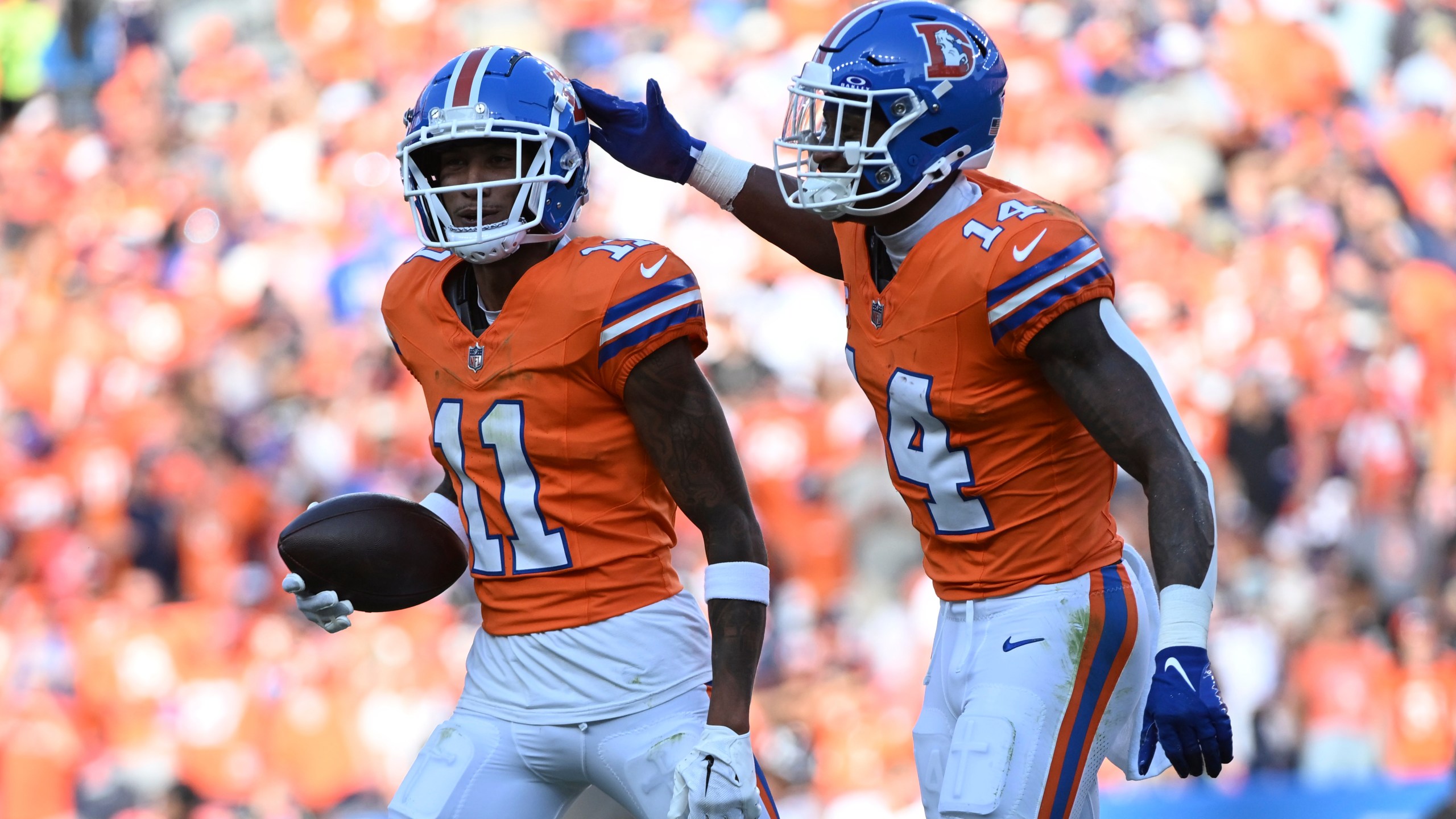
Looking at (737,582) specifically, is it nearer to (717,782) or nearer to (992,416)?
(717,782)

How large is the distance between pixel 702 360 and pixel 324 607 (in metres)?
4.88

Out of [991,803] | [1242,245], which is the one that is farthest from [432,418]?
[1242,245]

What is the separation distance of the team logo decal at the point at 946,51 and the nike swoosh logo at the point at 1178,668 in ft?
3.50

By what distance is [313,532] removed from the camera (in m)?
2.95

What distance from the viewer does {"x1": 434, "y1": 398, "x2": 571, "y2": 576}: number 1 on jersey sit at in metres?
2.82

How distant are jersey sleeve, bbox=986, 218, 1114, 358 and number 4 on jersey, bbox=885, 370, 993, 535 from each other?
0.57 feet

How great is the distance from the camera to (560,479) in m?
2.82

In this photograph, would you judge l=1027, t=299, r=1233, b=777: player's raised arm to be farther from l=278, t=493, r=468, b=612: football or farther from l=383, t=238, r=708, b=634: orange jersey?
l=278, t=493, r=468, b=612: football

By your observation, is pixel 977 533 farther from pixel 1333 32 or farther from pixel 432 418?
pixel 1333 32

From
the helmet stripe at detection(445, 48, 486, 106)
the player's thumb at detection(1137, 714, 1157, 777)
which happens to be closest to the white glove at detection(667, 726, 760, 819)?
the player's thumb at detection(1137, 714, 1157, 777)

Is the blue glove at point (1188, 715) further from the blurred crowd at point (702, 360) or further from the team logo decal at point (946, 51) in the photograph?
the blurred crowd at point (702, 360)

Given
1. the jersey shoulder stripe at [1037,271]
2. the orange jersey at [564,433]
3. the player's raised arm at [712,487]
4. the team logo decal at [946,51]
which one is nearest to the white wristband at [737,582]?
the player's raised arm at [712,487]

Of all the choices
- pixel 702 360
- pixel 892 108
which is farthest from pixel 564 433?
pixel 702 360

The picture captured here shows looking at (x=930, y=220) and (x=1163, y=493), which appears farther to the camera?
(x=930, y=220)
